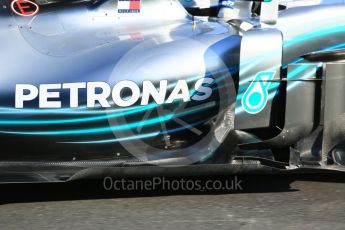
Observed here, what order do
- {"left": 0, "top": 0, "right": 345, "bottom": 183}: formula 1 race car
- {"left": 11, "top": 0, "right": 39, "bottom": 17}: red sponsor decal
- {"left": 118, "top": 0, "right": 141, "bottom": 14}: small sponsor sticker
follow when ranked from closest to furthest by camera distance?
{"left": 0, "top": 0, "right": 345, "bottom": 183}: formula 1 race car < {"left": 11, "top": 0, "right": 39, "bottom": 17}: red sponsor decal < {"left": 118, "top": 0, "right": 141, "bottom": 14}: small sponsor sticker

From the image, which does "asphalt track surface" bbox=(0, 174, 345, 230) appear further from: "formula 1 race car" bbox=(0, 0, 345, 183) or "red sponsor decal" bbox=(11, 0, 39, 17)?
"red sponsor decal" bbox=(11, 0, 39, 17)

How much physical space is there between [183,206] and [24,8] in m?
1.69

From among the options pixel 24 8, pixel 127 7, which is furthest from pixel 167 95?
pixel 24 8

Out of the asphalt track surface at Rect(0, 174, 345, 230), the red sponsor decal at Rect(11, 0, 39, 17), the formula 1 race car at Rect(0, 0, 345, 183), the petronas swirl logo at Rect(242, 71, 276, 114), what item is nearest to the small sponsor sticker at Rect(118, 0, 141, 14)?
the formula 1 race car at Rect(0, 0, 345, 183)

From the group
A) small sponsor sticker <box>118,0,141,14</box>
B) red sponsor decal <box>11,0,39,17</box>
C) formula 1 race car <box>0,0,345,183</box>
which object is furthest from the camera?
small sponsor sticker <box>118,0,141,14</box>

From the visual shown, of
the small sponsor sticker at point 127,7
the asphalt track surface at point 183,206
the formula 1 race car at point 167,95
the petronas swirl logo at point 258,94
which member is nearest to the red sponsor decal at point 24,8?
the formula 1 race car at point 167,95

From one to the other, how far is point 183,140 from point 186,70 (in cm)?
46

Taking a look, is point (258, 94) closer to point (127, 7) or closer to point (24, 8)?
point (127, 7)

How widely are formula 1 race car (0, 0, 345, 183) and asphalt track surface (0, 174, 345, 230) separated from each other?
0.28 m

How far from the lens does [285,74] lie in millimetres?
3668

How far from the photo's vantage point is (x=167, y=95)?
3643mm

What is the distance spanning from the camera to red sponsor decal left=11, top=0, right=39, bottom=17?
12.6 ft

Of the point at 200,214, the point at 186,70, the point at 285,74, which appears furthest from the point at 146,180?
the point at 285,74

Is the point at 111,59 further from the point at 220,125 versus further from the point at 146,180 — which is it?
the point at 146,180
